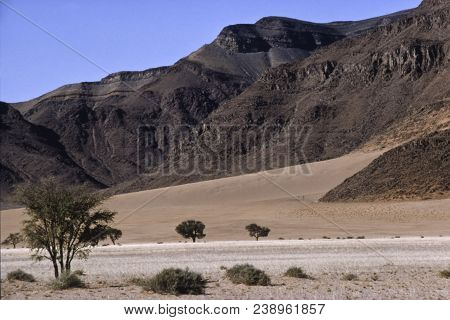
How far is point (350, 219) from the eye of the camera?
6384 cm

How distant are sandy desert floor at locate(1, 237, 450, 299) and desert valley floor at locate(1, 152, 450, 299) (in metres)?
0.03

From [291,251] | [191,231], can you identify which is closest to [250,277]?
[291,251]

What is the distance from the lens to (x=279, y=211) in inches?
2948

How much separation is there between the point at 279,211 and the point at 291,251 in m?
42.0

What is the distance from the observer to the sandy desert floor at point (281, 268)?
53.9 feet

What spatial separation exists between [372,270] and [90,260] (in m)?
13.2

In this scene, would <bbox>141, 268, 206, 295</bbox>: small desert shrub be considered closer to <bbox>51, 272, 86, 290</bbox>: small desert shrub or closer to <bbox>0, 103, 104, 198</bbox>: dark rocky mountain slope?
<bbox>51, 272, 86, 290</bbox>: small desert shrub

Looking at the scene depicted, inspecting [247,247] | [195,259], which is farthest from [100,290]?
[247,247]

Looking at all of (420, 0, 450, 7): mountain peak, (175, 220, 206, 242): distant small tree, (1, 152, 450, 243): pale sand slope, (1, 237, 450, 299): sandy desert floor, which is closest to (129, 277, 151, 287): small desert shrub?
(1, 237, 450, 299): sandy desert floor

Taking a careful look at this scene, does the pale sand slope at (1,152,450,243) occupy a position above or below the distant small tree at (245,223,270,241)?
above

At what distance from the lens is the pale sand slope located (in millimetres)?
57375

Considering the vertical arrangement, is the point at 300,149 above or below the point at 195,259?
above
